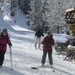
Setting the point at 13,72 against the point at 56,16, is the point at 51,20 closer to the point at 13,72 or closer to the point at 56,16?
the point at 56,16

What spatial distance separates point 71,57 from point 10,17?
227ft

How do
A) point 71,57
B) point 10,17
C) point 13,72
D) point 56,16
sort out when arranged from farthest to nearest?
point 10,17 → point 56,16 → point 71,57 → point 13,72

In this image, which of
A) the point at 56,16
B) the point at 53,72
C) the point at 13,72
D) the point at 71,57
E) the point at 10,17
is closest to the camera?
the point at 13,72

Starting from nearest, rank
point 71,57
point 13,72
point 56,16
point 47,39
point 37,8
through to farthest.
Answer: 1. point 13,72
2. point 47,39
3. point 71,57
4. point 56,16
5. point 37,8

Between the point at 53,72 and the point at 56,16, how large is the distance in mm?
42108

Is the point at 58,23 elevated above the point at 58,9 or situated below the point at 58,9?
below

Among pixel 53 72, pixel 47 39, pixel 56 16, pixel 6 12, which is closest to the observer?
pixel 53 72

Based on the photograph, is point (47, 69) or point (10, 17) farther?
point (10, 17)

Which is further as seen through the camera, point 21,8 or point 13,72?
point 21,8

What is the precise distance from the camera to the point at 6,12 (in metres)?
88.6

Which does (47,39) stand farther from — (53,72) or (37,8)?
(37,8)

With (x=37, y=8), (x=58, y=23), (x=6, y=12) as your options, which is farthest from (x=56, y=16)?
(x=6, y=12)

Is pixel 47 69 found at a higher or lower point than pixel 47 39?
lower

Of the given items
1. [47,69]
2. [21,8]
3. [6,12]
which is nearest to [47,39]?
[47,69]
